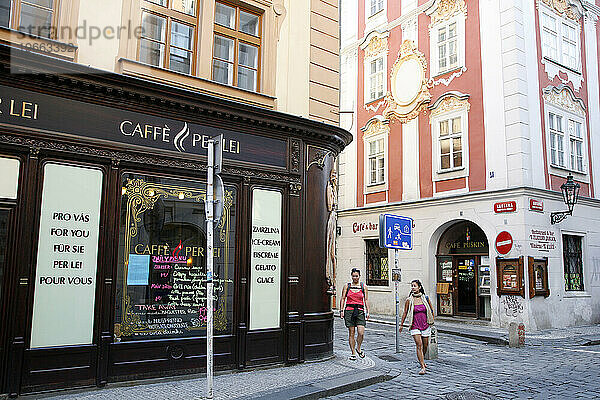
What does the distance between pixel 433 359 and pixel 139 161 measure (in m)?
Answer: 7.39

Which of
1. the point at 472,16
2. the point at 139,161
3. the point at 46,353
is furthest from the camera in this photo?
the point at 472,16

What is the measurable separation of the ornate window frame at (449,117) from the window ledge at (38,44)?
14.5m

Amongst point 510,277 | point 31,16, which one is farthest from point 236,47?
point 510,277

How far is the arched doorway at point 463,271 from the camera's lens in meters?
18.8

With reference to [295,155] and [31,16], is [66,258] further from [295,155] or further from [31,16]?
[295,155]

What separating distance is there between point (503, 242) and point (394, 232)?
637 cm

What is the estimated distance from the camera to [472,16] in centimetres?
1964

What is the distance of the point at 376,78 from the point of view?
2380 centimetres

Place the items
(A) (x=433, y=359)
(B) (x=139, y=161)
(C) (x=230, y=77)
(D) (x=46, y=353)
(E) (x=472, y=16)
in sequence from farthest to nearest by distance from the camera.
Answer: (E) (x=472, y=16), (A) (x=433, y=359), (C) (x=230, y=77), (B) (x=139, y=161), (D) (x=46, y=353)

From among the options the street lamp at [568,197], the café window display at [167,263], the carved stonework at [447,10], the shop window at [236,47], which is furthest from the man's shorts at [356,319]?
the carved stonework at [447,10]

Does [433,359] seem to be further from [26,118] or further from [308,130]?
[26,118]

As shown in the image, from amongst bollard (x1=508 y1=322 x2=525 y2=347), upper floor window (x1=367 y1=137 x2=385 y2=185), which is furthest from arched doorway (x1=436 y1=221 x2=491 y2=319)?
bollard (x1=508 y1=322 x2=525 y2=347)

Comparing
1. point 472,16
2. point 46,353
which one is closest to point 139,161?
point 46,353

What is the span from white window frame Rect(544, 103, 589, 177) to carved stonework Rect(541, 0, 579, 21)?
12.7 ft
